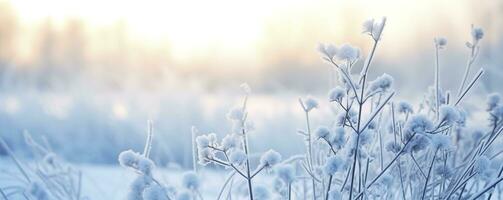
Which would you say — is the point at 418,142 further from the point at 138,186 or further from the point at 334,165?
the point at 138,186

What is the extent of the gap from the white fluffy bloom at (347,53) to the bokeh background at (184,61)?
420 centimetres

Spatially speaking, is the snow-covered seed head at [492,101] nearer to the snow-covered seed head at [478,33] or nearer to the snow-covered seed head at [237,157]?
the snow-covered seed head at [478,33]

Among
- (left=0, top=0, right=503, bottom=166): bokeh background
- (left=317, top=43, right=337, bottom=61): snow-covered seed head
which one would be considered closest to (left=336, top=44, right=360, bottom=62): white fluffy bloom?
(left=317, top=43, right=337, bottom=61): snow-covered seed head

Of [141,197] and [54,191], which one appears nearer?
[141,197]

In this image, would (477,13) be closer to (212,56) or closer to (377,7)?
(377,7)

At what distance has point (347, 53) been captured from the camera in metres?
1.00

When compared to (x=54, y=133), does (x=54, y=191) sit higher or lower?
lower

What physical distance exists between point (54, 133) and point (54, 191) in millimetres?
5359

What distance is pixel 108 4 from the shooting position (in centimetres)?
735

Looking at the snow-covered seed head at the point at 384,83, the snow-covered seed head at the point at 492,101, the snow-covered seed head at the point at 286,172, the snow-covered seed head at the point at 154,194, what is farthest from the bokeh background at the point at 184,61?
the snow-covered seed head at the point at 154,194

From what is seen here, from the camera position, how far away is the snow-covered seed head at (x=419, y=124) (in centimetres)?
97

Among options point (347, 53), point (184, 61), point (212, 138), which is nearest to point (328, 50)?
point (347, 53)

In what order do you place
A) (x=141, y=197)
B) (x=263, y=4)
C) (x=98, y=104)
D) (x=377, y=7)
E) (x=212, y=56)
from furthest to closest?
(x=212, y=56)
(x=98, y=104)
(x=263, y=4)
(x=377, y=7)
(x=141, y=197)

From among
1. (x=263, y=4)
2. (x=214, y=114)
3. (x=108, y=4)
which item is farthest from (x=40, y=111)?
(x=263, y=4)
